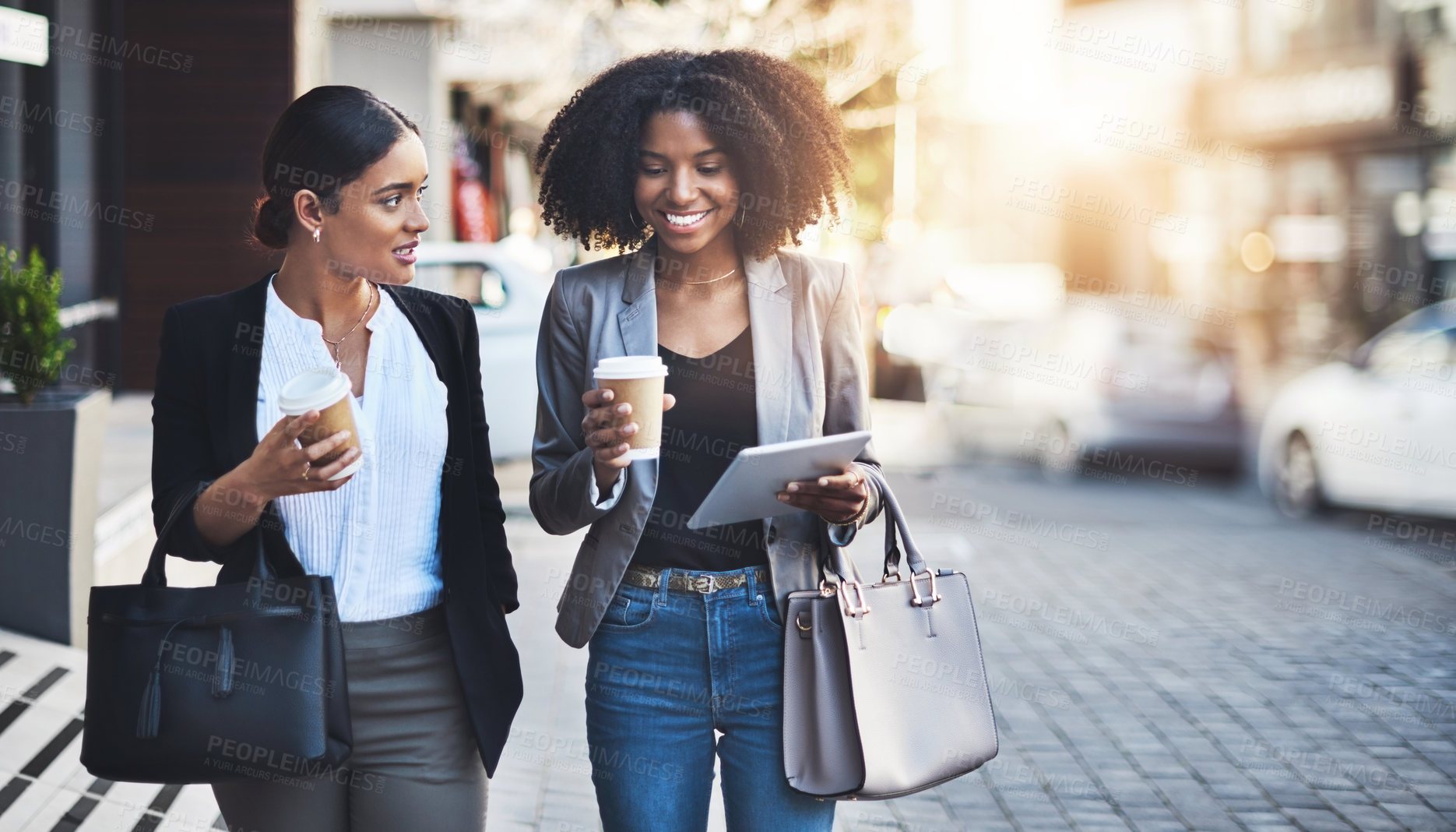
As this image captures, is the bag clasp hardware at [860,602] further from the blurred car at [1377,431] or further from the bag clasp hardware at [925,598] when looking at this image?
the blurred car at [1377,431]

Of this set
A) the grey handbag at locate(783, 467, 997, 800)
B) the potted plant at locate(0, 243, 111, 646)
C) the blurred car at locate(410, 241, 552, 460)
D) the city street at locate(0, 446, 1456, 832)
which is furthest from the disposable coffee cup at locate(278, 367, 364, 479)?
the blurred car at locate(410, 241, 552, 460)

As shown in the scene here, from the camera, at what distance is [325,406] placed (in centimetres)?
201

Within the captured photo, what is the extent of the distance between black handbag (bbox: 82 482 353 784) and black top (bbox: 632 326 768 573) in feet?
2.10

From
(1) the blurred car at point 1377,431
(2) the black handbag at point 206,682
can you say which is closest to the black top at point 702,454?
(2) the black handbag at point 206,682

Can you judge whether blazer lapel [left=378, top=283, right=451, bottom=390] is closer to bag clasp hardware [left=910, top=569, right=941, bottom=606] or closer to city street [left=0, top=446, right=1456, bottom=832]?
bag clasp hardware [left=910, top=569, right=941, bottom=606]

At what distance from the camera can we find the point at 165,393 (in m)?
2.34

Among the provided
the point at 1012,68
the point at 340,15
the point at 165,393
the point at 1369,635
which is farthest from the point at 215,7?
the point at 1012,68

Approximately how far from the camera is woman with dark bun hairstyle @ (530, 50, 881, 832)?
8.42ft

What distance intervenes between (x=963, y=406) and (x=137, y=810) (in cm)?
1105

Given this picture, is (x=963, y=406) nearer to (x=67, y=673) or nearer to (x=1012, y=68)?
(x=67, y=673)

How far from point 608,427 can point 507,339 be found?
8.20 metres

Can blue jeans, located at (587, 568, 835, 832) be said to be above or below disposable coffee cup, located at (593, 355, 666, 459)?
below

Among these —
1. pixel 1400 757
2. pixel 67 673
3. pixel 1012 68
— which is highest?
pixel 1012 68

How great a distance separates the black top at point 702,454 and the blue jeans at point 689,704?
0.16 ft
